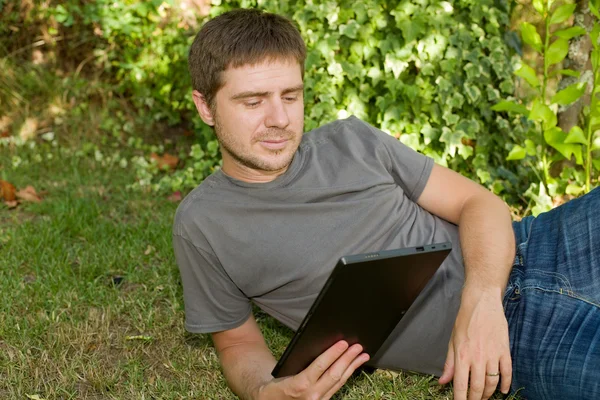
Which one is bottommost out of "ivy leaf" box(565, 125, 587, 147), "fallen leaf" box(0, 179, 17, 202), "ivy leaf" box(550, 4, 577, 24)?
"fallen leaf" box(0, 179, 17, 202)

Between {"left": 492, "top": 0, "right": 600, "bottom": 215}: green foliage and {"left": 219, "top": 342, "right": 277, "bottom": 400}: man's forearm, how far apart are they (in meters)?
1.84

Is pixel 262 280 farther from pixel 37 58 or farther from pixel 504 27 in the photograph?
pixel 37 58

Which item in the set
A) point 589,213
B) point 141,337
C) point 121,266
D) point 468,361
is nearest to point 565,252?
point 589,213

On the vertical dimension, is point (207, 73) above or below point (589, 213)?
above

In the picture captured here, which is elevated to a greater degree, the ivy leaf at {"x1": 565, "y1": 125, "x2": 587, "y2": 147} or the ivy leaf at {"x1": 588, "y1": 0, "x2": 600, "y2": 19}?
the ivy leaf at {"x1": 588, "y1": 0, "x2": 600, "y2": 19}

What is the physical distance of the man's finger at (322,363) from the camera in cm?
206

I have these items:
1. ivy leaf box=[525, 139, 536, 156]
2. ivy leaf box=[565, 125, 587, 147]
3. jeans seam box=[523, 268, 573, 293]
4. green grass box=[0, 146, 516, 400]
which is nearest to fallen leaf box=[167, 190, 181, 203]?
green grass box=[0, 146, 516, 400]

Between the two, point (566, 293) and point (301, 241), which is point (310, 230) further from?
point (566, 293)

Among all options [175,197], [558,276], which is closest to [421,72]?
[175,197]

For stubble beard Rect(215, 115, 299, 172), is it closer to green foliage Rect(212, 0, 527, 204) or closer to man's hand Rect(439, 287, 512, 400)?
man's hand Rect(439, 287, 512, 400)

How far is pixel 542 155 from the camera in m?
3.73

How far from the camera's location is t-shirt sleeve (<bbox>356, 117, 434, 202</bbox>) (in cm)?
260

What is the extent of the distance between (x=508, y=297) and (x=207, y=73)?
49.3 inches

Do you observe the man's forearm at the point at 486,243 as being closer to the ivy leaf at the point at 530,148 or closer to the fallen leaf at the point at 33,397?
the ivy leaf at the point at 530,148
